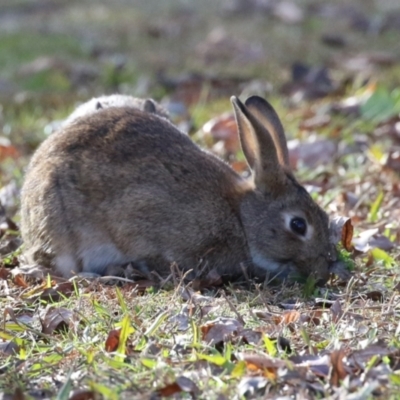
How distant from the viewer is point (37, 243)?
598 centimetres

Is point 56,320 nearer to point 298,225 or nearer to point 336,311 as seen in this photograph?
point 336,311

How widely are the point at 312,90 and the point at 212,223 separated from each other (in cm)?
472

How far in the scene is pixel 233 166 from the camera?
25.6 ft

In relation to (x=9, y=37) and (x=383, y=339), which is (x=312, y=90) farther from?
(x=383, y=339)

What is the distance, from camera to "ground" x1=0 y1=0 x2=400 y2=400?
397 cm

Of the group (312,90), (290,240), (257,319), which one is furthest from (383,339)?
(312,90)

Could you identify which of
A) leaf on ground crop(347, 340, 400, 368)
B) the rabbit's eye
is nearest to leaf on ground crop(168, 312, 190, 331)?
leaf on ground crop(347, 340, 400, 368)

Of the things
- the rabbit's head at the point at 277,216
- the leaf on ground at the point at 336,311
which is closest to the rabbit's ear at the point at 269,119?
the rabbit's head at the point at 277,216

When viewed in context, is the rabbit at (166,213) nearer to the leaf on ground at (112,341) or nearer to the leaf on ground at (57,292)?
the leaf on ground at (57,292)

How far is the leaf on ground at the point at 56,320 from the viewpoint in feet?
15.3

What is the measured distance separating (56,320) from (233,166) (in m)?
3.36

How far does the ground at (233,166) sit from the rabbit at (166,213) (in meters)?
0.28

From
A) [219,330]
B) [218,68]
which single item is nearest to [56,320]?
[219,330]

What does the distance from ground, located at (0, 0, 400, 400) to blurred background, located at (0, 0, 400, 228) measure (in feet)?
0.09
